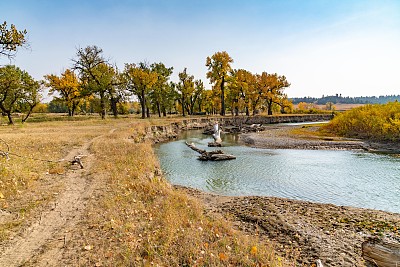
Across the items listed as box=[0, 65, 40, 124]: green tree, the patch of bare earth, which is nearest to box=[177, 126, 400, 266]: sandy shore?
the patch of bare earth

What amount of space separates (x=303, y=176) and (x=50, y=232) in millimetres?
17660

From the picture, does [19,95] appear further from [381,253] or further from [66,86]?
[381,253]

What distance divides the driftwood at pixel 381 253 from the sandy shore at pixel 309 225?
0.23m

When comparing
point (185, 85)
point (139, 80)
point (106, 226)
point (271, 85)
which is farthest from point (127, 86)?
point (106, 226)

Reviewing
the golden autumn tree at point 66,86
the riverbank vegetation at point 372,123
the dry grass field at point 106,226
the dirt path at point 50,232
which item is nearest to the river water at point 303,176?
the dry grass field at point 106,226

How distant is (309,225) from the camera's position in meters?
10.0

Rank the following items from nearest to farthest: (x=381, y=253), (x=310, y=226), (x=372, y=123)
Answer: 1. (x=381, y=253)
2. (x=310, y=226)
3. (x=372, y=123)

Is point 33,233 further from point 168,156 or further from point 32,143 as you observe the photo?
point 168,156

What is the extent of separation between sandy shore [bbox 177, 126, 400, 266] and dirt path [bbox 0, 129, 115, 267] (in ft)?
19.4

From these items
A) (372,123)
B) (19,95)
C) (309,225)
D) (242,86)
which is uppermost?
(242,86)

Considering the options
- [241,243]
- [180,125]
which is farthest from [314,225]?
[180,125]

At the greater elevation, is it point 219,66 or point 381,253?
point 219,66

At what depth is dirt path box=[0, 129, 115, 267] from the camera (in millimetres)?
5949

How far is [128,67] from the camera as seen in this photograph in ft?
217
